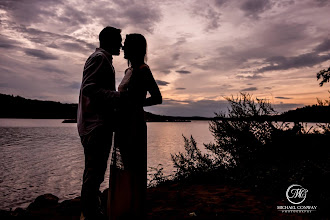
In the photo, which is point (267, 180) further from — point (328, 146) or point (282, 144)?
point (328, 146)

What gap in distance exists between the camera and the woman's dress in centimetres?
246

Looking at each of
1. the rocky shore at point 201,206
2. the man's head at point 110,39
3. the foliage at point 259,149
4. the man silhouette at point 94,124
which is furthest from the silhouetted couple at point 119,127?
the foliage at point 259,149

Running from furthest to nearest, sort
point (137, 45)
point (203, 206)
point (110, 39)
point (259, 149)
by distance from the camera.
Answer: point (259, 149) < point (203, 206) < point (110, 39) < point (137, 45)

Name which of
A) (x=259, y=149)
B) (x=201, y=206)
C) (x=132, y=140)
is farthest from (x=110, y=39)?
(x=259, y=149)

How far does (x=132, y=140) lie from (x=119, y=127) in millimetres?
200

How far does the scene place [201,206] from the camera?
4.36 meters

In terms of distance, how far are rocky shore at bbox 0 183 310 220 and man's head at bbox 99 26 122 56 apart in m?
2.67

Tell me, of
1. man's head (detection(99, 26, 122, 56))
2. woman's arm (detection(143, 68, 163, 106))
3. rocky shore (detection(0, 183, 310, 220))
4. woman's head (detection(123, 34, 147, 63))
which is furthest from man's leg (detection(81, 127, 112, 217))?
rocky shore (detection(0, 183, 310, 220))

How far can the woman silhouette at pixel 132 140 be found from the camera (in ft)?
8.07

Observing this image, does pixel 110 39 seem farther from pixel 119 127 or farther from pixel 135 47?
pixel 119 127

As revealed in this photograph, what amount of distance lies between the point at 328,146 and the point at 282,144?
4.02 ft

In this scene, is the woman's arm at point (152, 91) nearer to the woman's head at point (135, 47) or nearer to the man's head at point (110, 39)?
the woman's head at point (135, 47)

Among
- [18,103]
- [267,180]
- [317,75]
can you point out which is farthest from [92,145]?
[18,103]

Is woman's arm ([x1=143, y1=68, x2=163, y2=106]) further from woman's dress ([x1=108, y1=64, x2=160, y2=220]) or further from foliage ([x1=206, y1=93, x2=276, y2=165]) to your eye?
foliage ([x1=206, y1=93, x2=276, y2=165])
